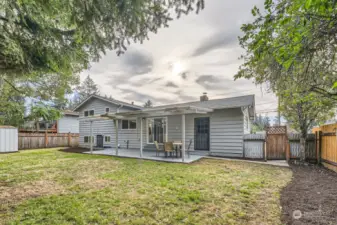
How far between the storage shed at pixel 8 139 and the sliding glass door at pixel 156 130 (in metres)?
9.26

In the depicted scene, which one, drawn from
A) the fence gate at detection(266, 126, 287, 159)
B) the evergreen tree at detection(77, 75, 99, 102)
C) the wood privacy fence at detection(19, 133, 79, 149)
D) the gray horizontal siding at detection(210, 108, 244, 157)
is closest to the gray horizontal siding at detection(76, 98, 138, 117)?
the wood privacy fence at detection(19, 133, 79, 149)

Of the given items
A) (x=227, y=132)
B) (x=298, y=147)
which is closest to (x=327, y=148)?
(x=298, y=147)

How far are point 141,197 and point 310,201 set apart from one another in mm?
3448


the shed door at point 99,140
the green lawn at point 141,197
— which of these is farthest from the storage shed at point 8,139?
the green lawn at point 141,197

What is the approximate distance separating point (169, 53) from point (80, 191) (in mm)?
7417

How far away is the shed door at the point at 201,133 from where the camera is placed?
401 inches

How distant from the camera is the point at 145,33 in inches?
126

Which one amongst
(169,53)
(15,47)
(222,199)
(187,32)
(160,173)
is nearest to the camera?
(15,47)

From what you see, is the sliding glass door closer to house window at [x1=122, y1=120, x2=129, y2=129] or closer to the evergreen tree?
house window at [x1=122, y1=120, x2=129, y2=129]

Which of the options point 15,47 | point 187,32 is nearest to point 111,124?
point 187,32

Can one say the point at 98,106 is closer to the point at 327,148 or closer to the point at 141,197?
the point at 141,197

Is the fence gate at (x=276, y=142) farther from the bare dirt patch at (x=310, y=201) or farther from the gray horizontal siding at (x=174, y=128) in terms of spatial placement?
the gray horizontal siding at (x=174, y=128)

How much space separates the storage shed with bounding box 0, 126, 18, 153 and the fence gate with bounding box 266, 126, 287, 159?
52.1 feet

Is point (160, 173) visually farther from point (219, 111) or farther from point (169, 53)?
point (169, 53)
